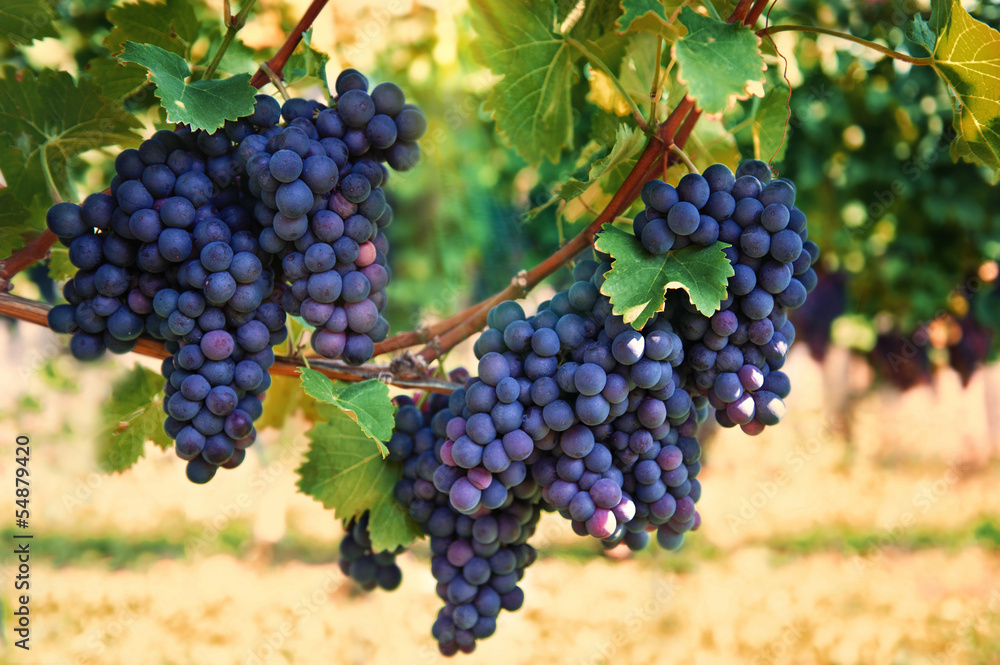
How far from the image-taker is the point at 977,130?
79cm

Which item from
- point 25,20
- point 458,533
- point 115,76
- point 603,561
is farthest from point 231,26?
point 603,561

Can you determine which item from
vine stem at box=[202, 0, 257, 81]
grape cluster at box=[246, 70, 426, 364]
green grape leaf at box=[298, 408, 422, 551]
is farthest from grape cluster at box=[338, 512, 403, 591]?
vine stem at box=[202, 0, 257, 81]

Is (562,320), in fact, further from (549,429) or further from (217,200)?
(217,200)

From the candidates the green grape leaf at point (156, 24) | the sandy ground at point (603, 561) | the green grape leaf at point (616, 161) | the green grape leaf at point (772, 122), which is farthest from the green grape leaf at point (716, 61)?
the sandy ground at point (603, 561)

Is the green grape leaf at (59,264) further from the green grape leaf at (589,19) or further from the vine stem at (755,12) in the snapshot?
the vine stem at (755,12)

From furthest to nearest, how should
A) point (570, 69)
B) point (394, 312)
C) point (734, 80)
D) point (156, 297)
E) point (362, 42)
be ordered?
point (394, 312), point (362, 42), point (570, 69), point (156, 297), point (734, 80)

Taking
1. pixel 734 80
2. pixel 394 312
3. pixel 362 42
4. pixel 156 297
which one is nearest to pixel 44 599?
pixel 394 312

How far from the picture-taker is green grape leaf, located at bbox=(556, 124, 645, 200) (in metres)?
0.81

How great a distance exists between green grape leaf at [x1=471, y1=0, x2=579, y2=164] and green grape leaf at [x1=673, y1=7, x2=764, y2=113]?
249mm

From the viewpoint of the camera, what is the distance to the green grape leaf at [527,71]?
2.91 feet

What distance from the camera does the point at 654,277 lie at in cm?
74

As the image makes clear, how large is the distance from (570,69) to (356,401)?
53 cm

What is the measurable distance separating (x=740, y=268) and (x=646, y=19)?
0.90ft

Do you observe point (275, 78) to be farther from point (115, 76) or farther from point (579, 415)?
point (579, 415)
